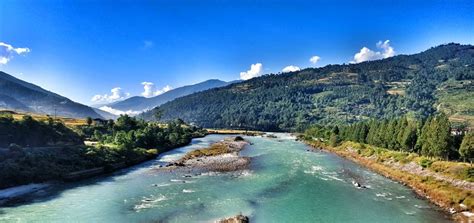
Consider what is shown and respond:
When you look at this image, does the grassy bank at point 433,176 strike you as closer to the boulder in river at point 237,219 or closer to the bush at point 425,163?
the bush at point 425,163

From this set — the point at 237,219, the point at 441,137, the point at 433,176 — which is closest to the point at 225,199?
the point at 237,219

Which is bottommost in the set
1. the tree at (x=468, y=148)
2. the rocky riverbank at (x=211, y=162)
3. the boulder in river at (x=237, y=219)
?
the boulder in river at (x=237, y=219)

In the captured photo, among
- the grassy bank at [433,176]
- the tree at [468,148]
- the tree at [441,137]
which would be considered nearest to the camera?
the grassy bank at [433,176]

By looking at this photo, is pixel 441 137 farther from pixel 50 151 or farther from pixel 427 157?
pixel 50 151

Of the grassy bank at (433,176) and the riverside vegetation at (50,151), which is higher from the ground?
the riverside vegetation at (50,151)

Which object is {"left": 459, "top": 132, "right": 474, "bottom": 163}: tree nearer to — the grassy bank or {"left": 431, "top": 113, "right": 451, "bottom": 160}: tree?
{"left": 431, "top": 113, "right": 451, "bottom": 160}: tree

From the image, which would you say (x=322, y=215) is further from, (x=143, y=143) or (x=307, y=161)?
(x=143, y=143)

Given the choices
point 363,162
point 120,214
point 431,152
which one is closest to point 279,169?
point 363,162

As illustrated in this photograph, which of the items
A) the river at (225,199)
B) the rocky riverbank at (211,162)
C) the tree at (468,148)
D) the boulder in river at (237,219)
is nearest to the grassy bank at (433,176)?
→ the river at (225,199)

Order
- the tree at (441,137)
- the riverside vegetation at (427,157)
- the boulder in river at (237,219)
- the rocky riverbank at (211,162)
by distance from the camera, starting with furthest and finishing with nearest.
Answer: the rocky riverbank at (211,162) → the tree at (441,137) → the riverside vegetation at (427,157) → the boulder in river at (237,219)
